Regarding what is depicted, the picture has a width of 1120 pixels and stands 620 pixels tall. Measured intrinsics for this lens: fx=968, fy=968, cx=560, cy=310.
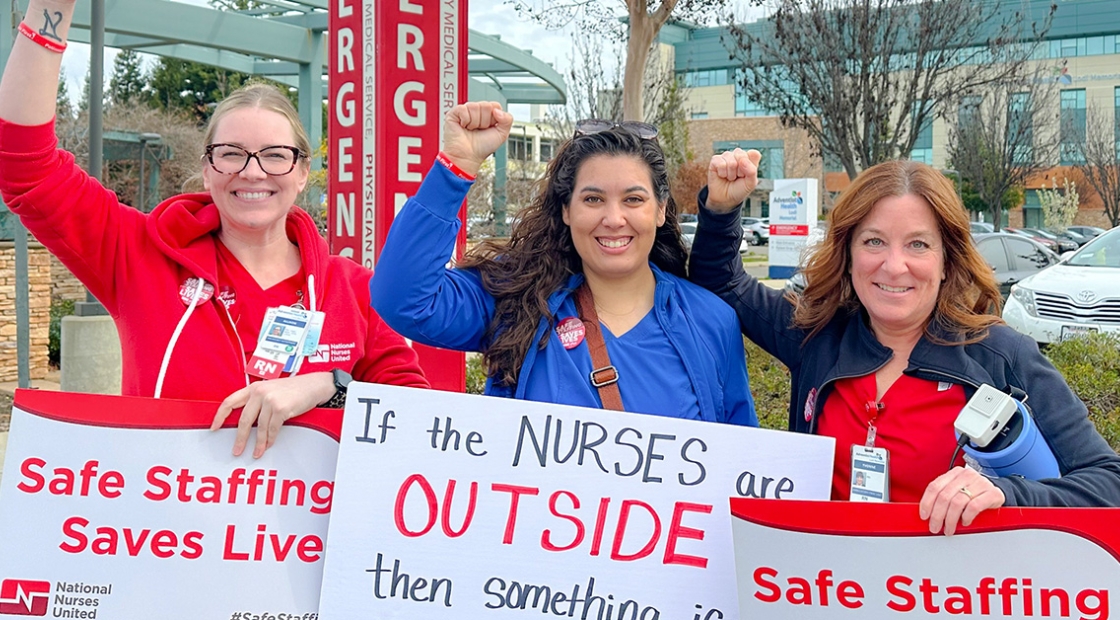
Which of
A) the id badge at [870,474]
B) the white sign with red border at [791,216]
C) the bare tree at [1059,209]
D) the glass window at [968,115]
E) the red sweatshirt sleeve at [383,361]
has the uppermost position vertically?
the glass window at [968,115]

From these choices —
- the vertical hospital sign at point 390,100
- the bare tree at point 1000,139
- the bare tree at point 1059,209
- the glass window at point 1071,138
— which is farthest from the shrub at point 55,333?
the bare tree at point 1059,209

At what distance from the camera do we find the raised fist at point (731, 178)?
2982 millimetres

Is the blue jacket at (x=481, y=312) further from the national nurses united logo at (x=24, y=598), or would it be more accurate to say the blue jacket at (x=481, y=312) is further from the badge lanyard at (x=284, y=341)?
the national nurses united logo at (x=24, y=598)

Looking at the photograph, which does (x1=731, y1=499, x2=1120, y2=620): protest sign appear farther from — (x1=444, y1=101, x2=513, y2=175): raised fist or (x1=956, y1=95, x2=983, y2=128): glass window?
(x1=956, y1=95, x2=983, y2=128): glass window

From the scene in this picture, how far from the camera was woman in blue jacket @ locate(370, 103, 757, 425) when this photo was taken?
8.89ft

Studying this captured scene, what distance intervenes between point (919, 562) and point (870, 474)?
0.86ft

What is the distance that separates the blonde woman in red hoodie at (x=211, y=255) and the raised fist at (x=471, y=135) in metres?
0.45

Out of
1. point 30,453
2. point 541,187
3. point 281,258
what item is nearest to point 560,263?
point 541,187

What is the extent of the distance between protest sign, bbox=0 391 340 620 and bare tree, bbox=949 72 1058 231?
28698mm

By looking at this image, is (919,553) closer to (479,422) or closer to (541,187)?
(479,422)

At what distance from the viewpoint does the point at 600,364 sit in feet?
8.98

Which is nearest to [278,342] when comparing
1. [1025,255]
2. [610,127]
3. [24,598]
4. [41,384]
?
[24,598]

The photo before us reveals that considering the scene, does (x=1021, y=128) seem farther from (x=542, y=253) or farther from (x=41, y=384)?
(x=542, y=253)

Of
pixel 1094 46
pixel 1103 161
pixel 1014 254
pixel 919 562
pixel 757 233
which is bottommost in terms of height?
pixel 919 562
